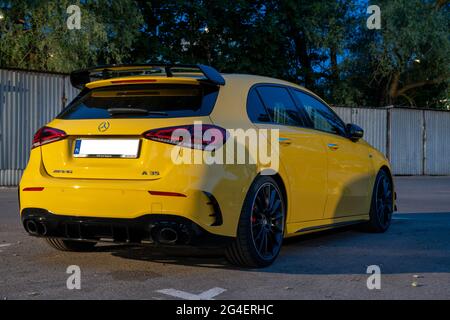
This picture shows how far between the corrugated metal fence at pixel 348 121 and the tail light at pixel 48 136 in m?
10.8

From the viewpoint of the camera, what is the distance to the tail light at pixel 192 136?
5008 millimetres

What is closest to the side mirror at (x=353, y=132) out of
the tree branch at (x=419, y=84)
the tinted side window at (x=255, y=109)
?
the tinted side window at (x=255, y=109)

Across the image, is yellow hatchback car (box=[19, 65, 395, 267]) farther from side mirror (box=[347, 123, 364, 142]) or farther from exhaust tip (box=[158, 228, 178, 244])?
side mirror (box=[347, 123, 364, 142])

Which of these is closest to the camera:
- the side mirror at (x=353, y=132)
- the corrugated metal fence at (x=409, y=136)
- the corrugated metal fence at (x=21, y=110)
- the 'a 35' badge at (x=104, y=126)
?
the 'a 35' badge at (x=104, y=126)

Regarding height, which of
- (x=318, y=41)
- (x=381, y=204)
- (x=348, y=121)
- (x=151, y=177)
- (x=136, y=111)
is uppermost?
(x=318, y=41)

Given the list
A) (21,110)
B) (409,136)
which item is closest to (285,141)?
(21,110)

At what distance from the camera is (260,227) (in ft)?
18.4

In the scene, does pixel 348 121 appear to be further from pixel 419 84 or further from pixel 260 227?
pixel 260 227

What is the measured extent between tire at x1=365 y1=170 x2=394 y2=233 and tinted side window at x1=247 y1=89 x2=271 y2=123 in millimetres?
2541

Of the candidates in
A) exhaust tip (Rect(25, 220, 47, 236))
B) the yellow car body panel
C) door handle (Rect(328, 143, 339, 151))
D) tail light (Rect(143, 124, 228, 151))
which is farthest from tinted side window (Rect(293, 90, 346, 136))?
exhaust tip (Rect(25, 220, 47, 236))

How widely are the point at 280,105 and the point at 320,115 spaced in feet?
3.18

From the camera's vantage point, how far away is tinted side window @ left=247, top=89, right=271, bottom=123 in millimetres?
5699

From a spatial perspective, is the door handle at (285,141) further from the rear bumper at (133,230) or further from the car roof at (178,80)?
the rear bumper at (133,230)
